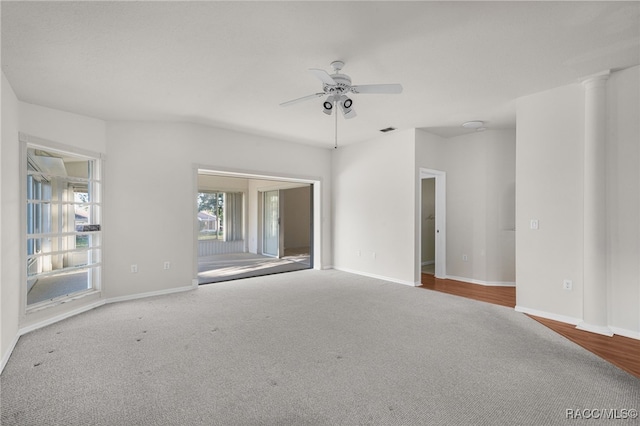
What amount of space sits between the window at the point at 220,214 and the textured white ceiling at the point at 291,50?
5.73 meters

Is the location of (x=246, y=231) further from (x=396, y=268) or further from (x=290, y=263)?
(x=396, y=268)

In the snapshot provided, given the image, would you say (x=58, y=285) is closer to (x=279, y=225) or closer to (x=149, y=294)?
(x=149, y=294)

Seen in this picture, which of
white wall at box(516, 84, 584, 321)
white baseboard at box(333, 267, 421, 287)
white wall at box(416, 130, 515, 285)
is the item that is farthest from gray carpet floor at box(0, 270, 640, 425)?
white wall at box(416, 130, 515, 285)

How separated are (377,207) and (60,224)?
16.6ft

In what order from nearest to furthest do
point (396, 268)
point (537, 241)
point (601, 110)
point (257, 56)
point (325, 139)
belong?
point (257, 56) < point (601, 110) < point (537, 241) < point (396, 268) < point (325, 139)

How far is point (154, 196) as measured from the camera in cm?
478

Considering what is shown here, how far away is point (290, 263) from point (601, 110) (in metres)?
6.43

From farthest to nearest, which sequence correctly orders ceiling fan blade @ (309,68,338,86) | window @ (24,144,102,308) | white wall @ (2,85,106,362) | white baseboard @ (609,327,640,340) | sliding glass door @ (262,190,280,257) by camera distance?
1. sliding glass door @ (262,190,280,257)
2. window @ (24,144,102,308)
3. white baseboard @ (609,327,640,340)
4. white wall @ (2,85,106,362)
5. ceiling fan blade @ (309,68,338,86)

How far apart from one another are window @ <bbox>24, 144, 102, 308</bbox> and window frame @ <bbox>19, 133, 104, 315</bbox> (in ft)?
0.03

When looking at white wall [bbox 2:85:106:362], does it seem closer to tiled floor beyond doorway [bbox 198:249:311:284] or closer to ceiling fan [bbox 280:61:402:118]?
tiled floor beyond doorway [bbox 198:249:311:284]

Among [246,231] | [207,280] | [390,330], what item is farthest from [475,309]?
[246,231]

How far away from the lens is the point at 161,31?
241 cm

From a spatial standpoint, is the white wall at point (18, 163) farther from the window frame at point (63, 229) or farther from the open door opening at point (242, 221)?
the open door opening at point (242, 221)

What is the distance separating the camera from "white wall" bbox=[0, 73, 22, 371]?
2.76m
